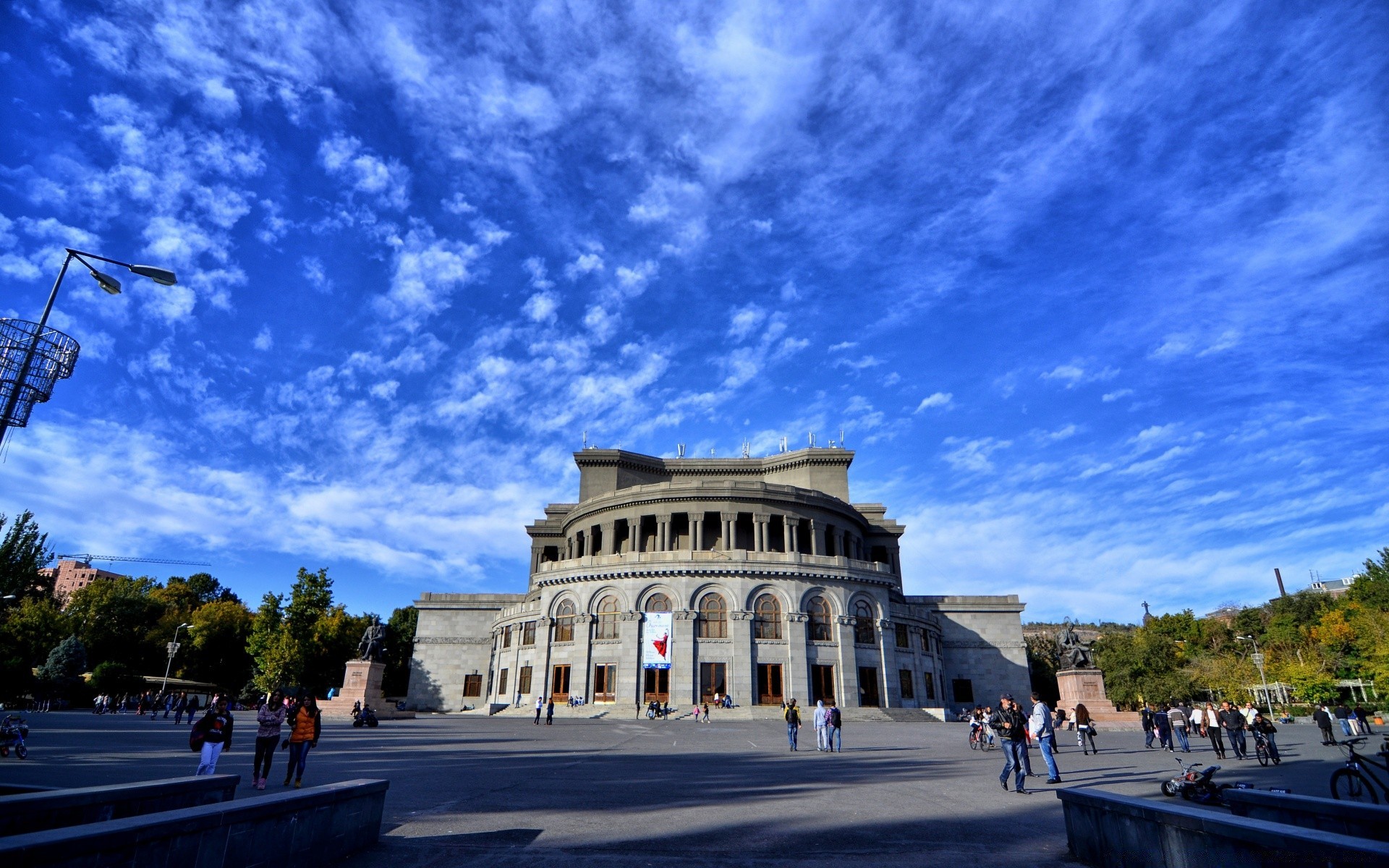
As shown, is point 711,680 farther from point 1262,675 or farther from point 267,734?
point 1262,675

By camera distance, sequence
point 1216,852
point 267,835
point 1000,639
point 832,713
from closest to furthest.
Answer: point 1216,852, point 267,835, point 832,713, point 1000,639

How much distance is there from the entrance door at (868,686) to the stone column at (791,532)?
9.34 meters

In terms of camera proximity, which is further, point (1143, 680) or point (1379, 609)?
point (1143, 680)

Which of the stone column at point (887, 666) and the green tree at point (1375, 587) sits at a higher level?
the green tree at point (1375, 587)

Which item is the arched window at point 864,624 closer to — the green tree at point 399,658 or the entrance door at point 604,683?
the entrance door at point 604,683

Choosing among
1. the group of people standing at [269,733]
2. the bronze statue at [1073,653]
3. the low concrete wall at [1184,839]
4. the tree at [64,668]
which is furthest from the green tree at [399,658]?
the low concrete wall at [1184,839]

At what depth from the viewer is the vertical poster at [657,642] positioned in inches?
1758

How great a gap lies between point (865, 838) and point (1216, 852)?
4.14 metres

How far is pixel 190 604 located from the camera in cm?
7988

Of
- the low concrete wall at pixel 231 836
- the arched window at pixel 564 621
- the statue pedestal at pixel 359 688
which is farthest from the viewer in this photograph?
the arched window at pixel 564 621

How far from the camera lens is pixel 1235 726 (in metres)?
19.4

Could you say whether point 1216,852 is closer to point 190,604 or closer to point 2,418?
point 2,418

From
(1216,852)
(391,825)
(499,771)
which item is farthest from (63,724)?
(1216,852)

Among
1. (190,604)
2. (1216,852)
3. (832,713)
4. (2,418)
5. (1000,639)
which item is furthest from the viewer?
(190,604)
